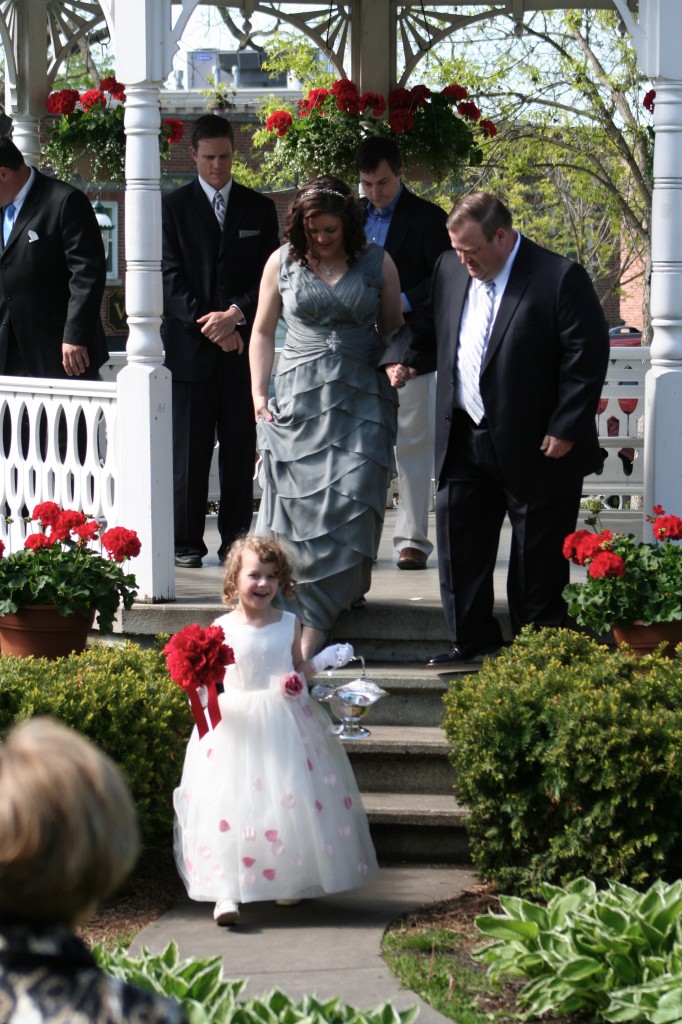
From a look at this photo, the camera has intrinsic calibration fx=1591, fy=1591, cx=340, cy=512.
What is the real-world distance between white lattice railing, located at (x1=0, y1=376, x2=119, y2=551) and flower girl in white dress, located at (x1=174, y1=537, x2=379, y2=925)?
177 centimetres

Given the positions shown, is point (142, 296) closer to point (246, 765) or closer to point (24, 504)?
point (24, 504)

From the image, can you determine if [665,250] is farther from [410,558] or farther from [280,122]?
[280,122]

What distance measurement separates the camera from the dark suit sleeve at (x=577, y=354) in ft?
19.8

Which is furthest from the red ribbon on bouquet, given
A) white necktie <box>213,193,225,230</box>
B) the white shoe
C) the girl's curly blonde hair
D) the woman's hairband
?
white necktie <box>213,193,225,230</box>

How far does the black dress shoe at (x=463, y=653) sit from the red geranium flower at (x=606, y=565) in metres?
0.71

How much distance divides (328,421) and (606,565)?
1.30m

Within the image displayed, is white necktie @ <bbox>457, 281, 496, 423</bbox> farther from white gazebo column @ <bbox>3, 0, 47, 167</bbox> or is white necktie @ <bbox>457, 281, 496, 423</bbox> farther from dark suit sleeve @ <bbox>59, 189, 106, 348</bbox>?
white gazebo column @ <bbox>3, 0, 47, 167</bbox>

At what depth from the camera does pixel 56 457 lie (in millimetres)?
7480

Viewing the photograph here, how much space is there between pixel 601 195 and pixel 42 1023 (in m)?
19.3

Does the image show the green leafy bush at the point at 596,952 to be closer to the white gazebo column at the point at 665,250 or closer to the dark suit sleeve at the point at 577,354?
the dark suit sleeve at the point at 577,354

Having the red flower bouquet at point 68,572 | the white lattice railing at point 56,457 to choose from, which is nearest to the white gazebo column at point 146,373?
the white lattice railing at point 56,457

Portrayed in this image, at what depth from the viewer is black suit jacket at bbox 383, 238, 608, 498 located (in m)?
6.06

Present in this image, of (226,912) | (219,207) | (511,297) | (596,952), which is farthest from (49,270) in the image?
(596,952)

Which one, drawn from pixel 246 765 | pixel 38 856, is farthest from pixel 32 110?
pixel 38 856
